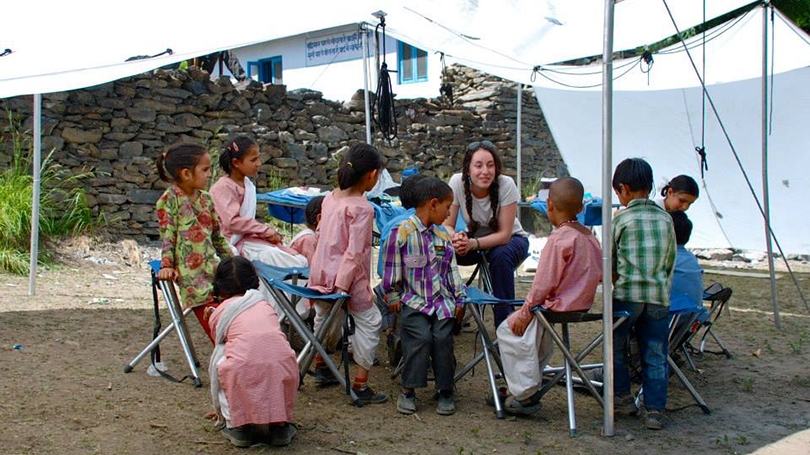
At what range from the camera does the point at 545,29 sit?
22.5ft

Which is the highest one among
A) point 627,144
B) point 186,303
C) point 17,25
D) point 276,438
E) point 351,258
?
point 17,25

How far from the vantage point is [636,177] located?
3461 mm

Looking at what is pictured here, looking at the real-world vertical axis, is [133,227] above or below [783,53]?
below

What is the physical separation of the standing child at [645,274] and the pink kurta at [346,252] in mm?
1125

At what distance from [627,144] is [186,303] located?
5841 mm

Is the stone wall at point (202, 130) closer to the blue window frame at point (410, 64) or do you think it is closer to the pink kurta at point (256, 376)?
the blue window frame at point (410, 64)

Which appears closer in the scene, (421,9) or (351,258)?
(351,258)

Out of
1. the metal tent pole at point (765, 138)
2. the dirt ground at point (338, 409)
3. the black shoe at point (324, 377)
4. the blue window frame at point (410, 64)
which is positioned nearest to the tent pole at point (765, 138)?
the metal tent pole at point (765, 138)

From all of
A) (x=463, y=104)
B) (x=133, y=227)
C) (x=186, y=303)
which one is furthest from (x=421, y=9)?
(x=463, y=104)

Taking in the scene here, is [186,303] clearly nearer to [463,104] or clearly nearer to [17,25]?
[17,25]

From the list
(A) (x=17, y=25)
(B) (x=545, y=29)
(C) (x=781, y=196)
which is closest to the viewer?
(A) (x=17, y=25)

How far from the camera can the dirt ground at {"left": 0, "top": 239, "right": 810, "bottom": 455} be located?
317 cm

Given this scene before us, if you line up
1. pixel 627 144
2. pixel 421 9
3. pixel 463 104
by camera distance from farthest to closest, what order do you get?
pixel 463 104 → pixel 627 144 → pixel 421 9

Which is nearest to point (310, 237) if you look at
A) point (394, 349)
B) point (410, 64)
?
point (394, 349)
